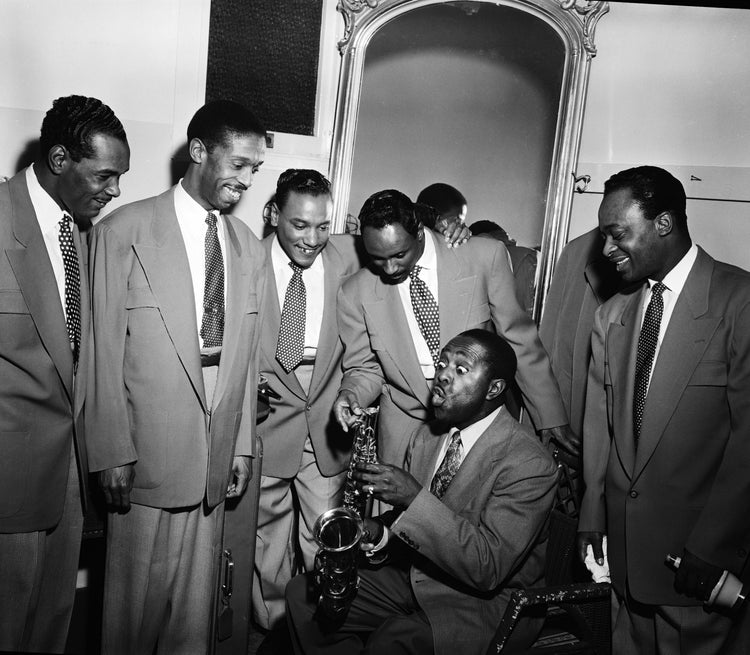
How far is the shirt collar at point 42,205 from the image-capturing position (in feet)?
8.57

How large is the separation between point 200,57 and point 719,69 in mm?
2846

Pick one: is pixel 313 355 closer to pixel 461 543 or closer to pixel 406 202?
pixel 406 202

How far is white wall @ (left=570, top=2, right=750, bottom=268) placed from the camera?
12.0 feet

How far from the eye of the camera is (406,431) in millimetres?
3414

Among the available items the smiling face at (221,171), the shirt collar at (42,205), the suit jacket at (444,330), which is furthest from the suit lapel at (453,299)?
the shirt collar at (42,205)

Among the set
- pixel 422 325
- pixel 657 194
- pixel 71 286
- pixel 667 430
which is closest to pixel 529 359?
pixel 422 325

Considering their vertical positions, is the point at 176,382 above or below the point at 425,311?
below

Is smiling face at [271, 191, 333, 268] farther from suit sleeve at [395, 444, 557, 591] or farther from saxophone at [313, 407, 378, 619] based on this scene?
suit sleeve at [395, 444, 557, 591]

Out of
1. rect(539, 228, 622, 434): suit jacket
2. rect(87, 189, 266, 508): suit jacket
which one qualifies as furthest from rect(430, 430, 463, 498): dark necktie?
rect(539, 228, 622, 434): suit jacket

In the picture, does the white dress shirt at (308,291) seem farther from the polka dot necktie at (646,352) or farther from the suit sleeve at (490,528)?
the polka dot necktie at (646,352)

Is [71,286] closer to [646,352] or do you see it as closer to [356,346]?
[356,346]

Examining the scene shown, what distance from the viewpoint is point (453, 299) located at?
3.38m

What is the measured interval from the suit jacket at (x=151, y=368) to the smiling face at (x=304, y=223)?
746 millimetres

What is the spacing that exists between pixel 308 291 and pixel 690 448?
198 centimetres
